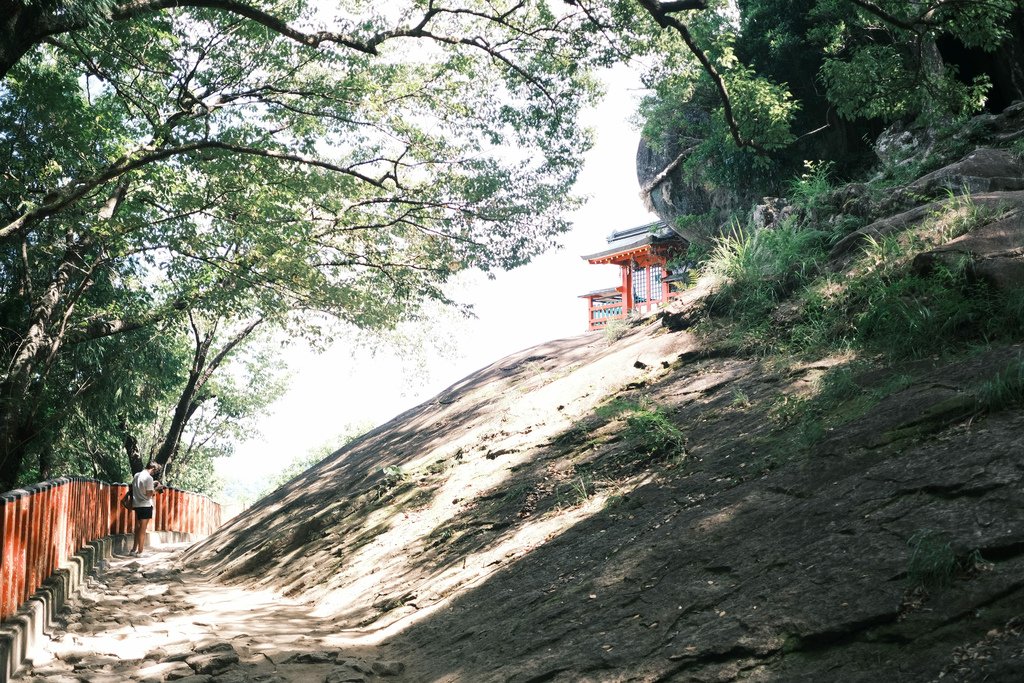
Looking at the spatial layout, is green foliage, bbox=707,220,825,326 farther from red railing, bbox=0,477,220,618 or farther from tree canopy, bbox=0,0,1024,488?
red railing, bbox=0,477,220,618

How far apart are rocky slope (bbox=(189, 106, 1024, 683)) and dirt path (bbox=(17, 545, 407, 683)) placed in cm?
34

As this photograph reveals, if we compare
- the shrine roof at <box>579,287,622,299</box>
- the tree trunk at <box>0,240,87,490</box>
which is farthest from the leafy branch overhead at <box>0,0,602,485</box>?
the shrine roof at <box>579,287,622,299</box>

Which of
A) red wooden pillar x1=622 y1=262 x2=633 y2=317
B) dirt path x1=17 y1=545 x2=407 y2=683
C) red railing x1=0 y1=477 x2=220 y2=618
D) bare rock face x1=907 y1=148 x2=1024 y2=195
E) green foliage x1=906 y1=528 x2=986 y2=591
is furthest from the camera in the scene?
red wooden pillar x1=622 y1=262 x2=633 y2=317

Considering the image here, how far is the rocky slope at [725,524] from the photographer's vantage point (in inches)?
132

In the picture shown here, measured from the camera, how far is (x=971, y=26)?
23.5 ft

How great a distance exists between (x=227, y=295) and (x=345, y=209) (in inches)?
101

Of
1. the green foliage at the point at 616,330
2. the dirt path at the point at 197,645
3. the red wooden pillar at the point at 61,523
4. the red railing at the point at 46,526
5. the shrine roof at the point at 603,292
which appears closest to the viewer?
the dirt path at the point at 197,645

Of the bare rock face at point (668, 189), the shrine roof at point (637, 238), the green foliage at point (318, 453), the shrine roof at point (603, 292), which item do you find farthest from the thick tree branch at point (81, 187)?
the green foliage at point (318, 453)

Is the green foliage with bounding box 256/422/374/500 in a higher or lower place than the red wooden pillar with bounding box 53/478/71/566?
lower

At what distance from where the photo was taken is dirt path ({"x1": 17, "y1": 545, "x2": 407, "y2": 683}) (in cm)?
511

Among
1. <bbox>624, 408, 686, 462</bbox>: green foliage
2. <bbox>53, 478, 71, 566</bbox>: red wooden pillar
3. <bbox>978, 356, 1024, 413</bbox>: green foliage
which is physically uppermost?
<bbox>978, 356, 1024, 413</bbox>: green foliage

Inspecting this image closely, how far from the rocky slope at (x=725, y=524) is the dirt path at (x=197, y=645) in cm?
34

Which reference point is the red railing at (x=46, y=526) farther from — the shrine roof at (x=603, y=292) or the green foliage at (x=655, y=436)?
the shrine roof at (x=603, y=292)

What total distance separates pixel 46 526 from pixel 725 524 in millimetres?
5974
